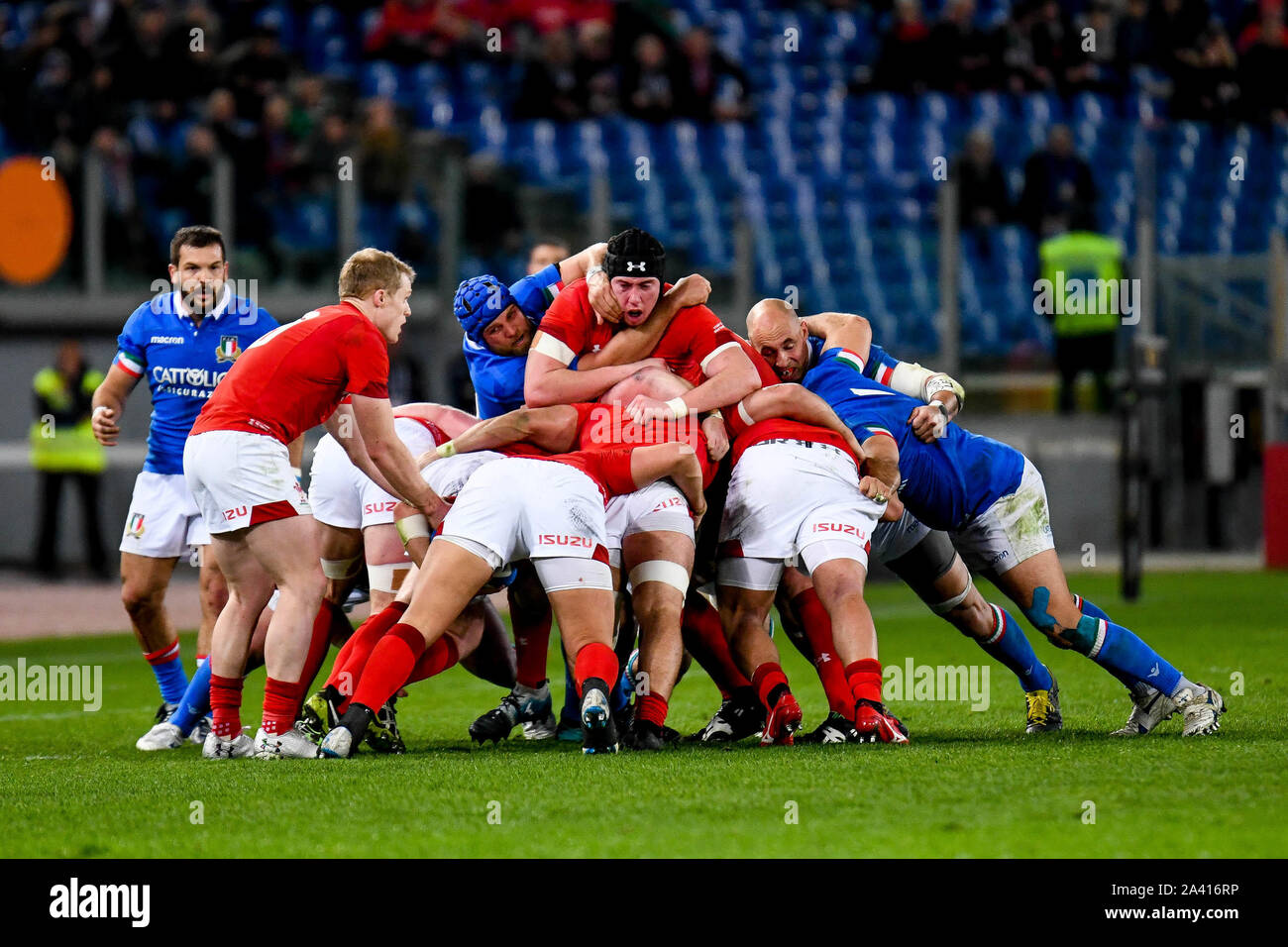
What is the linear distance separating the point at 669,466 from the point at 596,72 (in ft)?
44.1

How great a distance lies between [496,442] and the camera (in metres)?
6.77

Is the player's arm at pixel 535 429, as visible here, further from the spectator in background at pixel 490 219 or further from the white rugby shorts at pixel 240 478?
the spectator in background at pixel 490 219

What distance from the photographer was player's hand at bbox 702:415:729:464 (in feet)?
22.2

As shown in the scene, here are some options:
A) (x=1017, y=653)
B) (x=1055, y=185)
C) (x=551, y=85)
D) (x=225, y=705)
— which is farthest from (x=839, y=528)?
(x=551, y=85)

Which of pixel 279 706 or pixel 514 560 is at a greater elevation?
pixel 514 560

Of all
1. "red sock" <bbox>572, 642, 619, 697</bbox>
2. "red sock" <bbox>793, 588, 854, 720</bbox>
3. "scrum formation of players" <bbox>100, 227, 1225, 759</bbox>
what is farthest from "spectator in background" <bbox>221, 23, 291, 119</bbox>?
"red sock" <bbox>572, 642, 619, 697</bbox>

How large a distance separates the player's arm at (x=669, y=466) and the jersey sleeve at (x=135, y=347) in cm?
248

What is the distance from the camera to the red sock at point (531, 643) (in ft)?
23.4

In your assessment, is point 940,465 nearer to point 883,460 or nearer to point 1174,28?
point 883,460

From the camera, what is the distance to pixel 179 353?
25.3 feet

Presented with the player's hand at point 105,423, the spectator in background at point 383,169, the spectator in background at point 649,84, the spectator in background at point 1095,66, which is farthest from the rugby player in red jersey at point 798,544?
the spectator in background at point 1095,66
